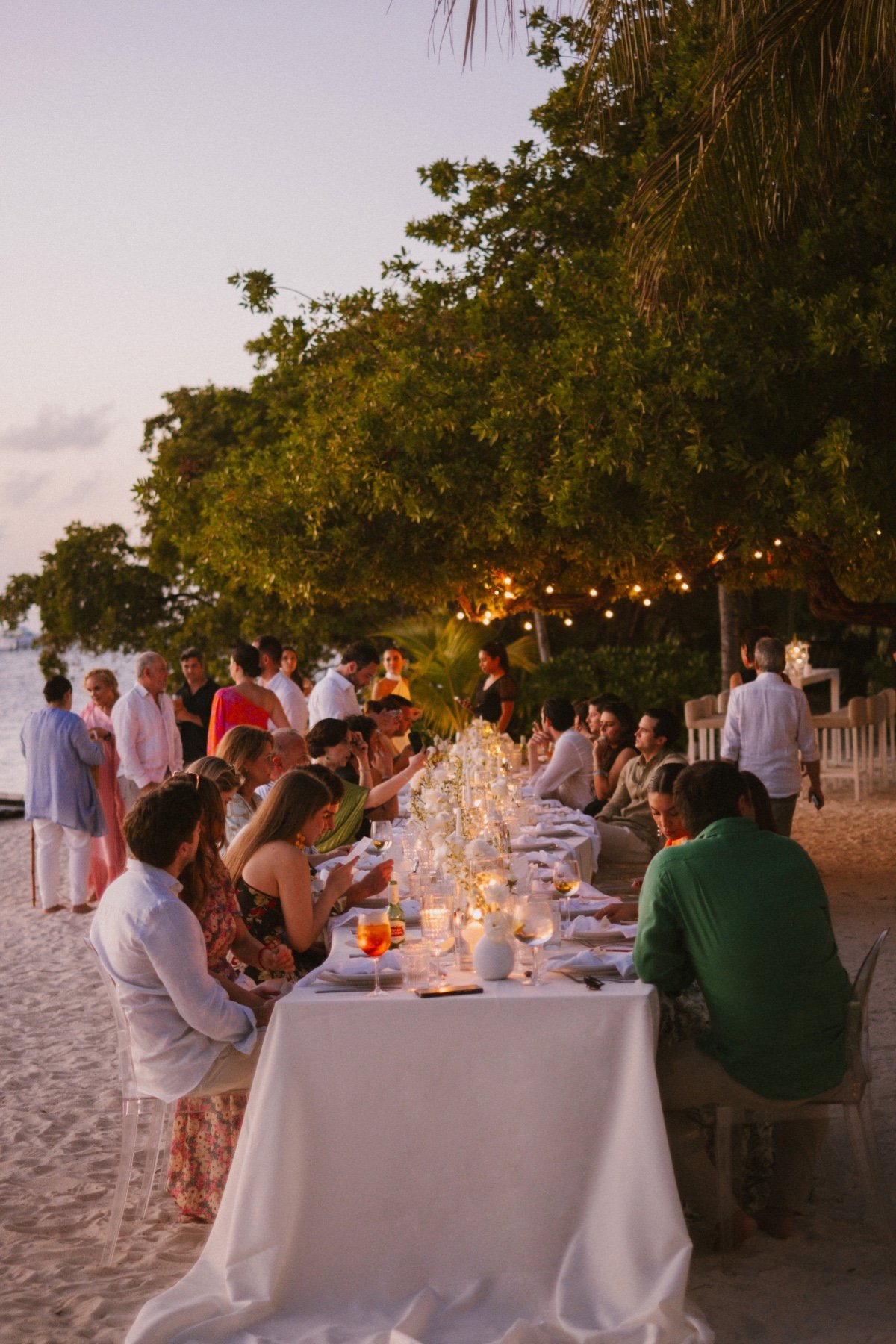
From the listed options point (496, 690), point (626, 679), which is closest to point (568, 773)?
point (496, 690)

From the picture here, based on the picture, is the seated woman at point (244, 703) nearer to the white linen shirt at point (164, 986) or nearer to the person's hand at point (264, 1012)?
the person's hand at point (264, 1012)

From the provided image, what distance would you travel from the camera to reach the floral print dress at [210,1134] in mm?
3980

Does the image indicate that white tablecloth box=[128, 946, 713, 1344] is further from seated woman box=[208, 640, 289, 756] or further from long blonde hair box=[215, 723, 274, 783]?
seated woman box=[208, 640, 289, 756]

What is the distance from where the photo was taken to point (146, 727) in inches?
359

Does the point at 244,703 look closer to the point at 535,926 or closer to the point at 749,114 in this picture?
the point at 749,114

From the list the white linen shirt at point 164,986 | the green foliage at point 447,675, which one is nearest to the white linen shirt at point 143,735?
the white linen shirt at point 164,986

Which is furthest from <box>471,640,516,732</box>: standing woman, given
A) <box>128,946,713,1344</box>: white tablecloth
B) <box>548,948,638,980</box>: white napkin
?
<box>128,946,713,1344</box>: white tablecloth

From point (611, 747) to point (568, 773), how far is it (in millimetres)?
425

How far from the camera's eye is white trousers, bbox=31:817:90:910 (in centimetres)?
922

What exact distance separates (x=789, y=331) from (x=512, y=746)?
3.55m

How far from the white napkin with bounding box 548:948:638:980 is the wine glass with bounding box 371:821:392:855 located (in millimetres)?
2178

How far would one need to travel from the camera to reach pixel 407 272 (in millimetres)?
12586

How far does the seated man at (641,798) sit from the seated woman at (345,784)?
49.6 inches

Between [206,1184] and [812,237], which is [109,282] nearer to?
[812,237]
